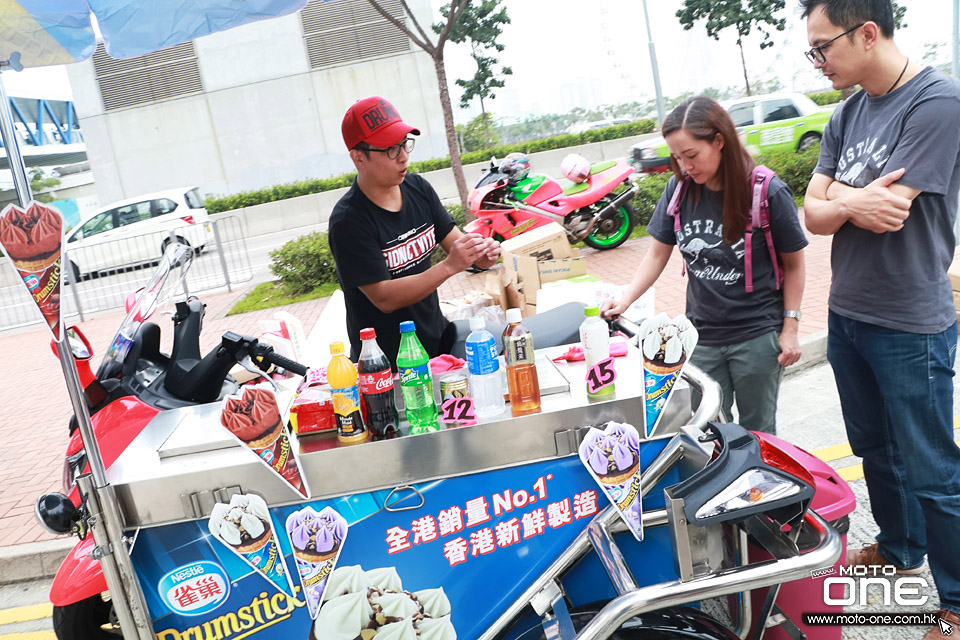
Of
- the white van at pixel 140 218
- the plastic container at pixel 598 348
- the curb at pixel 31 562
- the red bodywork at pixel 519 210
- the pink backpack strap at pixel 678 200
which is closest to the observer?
the plastic container at pixel 598 348

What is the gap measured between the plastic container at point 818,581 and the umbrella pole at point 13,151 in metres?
2.23

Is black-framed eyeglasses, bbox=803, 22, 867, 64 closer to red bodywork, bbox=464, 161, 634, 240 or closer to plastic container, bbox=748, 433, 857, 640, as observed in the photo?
plastic container, bbox=748, 433, 857, 640

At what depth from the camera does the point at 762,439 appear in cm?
216

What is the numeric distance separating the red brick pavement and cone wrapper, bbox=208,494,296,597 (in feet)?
9.31

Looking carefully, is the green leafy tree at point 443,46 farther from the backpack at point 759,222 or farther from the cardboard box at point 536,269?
the backpack at point 759,222

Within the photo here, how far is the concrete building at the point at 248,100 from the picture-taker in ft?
80.2

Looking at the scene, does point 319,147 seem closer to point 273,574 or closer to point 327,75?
point 327,75

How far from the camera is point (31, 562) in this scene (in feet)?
12.5

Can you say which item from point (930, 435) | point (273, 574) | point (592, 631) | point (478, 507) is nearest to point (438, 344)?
point (478, 507)

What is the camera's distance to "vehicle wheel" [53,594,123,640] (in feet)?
7.83

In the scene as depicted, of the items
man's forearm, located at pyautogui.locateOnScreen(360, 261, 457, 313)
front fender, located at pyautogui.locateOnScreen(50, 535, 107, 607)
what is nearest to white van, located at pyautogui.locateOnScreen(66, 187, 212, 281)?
man's forearm, located at pyautogui.locateOnScreen(360, 261, 457, 313)

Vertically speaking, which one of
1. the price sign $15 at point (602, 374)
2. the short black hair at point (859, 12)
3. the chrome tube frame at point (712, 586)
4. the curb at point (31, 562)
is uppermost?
the short black hair at point (859, 12)

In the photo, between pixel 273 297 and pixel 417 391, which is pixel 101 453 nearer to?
pixel 417 391

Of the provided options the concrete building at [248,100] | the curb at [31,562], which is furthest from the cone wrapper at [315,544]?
the concrete building at [248,100]
